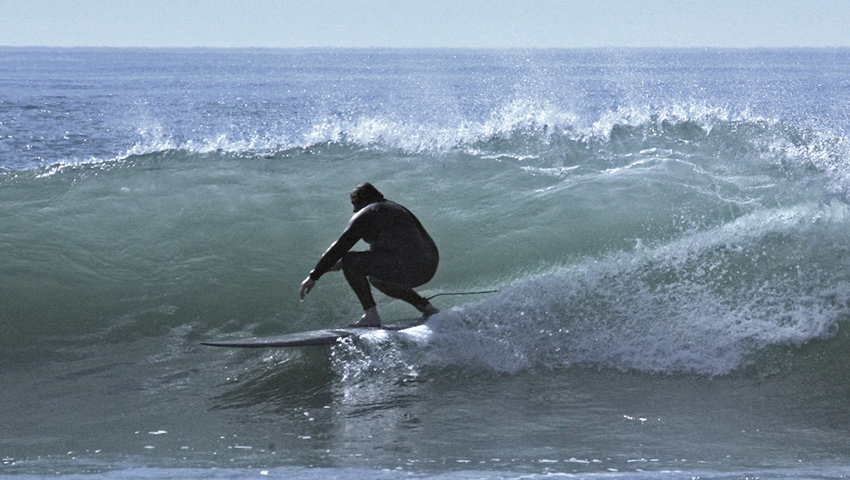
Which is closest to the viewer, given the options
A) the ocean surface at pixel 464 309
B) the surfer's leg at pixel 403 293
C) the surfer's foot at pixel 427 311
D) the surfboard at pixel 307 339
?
the ocean surface at pixel 464 309

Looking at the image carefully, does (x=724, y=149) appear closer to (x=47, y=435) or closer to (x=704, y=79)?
(x=47, y=435)

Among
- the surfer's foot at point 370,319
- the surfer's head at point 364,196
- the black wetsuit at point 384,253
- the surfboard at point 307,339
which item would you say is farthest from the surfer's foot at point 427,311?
the surfer's head at point 364,196

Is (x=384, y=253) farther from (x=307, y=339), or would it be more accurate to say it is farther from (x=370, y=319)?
(x=307, y=339)

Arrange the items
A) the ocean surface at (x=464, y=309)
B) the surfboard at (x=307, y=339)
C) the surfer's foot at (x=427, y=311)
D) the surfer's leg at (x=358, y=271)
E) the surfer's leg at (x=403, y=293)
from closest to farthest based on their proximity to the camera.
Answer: the ocean surface at (x=464, y=309)
the surfboard at (x=307, y=339)
the surfer's leg at (x=358, y=271)
the surfer's leg at (x=403, y=293)
the surfer's foot at (x=427, y=311)

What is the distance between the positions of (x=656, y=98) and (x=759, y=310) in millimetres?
28341

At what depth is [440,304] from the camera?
25.0 ft

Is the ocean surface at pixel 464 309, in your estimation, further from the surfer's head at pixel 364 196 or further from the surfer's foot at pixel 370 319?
the surfer's head at pixel 364 196

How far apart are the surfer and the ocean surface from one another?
1.23 ft

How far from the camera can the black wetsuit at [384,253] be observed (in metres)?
6.04

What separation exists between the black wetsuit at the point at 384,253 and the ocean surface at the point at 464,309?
384 millimetres

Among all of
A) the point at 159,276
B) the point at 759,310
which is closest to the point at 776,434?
the point at 759,310

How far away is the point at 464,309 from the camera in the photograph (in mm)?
6520

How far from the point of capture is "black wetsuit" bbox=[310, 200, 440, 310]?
6.04 meters

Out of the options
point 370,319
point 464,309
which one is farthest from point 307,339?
point 464,309
